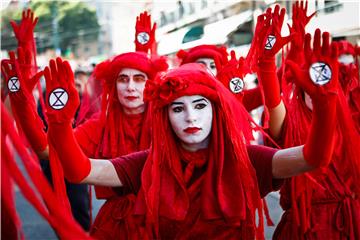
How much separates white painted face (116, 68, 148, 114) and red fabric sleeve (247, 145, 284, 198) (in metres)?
1.27

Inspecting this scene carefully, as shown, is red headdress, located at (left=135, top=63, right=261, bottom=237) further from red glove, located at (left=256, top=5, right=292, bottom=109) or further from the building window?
the building window

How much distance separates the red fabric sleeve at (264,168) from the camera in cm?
229

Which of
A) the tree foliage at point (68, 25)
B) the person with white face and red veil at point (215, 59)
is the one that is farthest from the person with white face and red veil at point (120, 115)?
the tree foliage at point (68, 25)

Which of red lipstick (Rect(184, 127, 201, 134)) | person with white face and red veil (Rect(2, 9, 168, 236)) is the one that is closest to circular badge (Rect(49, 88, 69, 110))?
red lipstick (Rect(184, 127, 201, 134))

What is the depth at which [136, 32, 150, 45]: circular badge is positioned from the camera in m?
4.16

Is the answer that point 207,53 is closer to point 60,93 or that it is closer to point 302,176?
point 302,176

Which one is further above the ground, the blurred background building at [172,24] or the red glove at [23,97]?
the blurred background building at [172,24]

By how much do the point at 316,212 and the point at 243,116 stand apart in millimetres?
858

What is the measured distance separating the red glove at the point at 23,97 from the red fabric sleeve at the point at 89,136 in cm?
63

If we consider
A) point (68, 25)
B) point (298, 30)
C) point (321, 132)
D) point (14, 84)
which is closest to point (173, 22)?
point (298, 30)

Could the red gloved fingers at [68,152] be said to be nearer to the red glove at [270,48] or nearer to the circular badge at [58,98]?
the circular badge at [58,98]

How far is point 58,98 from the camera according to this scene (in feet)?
6.72

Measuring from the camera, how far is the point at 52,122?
81.3 inches

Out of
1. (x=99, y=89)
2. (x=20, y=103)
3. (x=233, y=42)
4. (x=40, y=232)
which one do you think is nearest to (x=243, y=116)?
(x=20, y=103)
